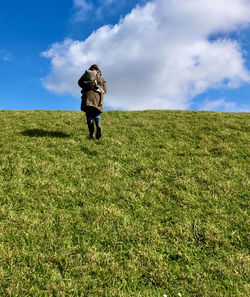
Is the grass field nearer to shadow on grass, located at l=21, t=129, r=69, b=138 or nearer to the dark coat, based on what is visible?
shadow on grass, located at l=21, t=129, r=69, b=138

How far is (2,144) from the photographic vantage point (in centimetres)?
842

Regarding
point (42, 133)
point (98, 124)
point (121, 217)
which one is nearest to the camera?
point (121, 217)

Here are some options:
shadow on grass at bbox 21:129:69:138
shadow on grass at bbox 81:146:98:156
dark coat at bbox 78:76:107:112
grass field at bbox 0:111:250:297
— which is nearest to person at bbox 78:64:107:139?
dark coat at bbox 78:76:107:112

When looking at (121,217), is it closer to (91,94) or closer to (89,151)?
(89,151)

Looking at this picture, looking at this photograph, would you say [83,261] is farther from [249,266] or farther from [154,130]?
[154,130]

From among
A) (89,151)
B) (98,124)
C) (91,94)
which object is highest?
(91,94)

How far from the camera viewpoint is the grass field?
3412mm

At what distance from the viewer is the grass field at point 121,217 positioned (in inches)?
134

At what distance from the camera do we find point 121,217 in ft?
15.9

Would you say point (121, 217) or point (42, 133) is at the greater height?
point (42, 133)

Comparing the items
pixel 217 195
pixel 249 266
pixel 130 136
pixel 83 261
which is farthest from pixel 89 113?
pixel 249 266

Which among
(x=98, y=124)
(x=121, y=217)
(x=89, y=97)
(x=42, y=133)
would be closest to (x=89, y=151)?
(x=98, y=124)

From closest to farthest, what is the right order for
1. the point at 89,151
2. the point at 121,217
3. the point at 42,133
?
the point at 121,217
the point at 89,151
the point at 42,133

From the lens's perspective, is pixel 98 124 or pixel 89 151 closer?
pixel 89 151
